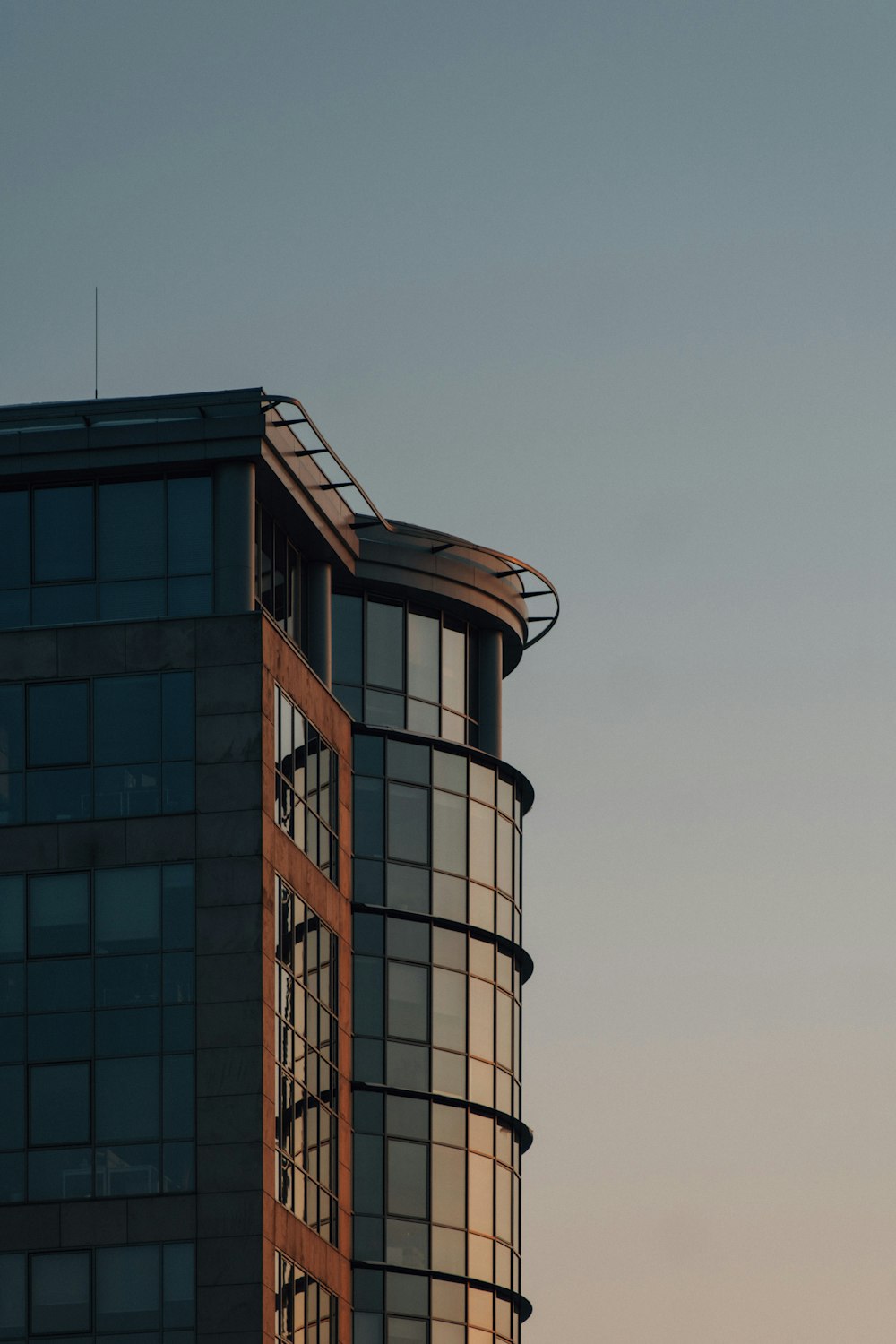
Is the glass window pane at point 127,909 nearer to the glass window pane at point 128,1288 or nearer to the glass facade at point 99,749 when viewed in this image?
the glass facade at point 99,749

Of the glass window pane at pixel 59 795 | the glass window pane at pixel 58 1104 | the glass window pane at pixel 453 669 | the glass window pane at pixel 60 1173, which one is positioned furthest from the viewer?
the glass window pane at pixel 453 669

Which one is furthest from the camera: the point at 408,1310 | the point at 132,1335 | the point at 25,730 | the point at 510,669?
the point at 510,669

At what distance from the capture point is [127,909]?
61375 mm

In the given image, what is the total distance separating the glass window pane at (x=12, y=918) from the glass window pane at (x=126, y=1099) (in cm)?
325

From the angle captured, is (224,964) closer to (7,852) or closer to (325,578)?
(7,852)

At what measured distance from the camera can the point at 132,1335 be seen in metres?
58.9

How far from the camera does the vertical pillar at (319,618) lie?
69875 mm

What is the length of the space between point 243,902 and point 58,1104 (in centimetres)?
591

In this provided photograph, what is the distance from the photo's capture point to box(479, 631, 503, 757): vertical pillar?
75.9m

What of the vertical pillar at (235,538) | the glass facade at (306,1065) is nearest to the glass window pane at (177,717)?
the vertical pillar at (235,538)

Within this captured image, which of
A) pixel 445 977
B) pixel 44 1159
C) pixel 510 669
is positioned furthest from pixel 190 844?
pixel 510 669

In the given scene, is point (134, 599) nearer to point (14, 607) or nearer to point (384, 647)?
point (14, 607)

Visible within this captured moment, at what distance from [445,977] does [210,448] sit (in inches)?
623

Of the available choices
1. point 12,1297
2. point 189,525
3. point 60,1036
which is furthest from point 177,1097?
point 189,525
